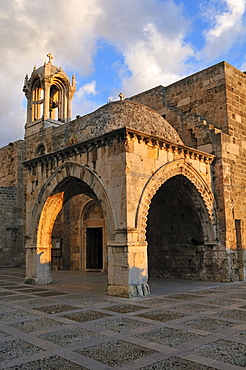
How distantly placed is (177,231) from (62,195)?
13.8 ft

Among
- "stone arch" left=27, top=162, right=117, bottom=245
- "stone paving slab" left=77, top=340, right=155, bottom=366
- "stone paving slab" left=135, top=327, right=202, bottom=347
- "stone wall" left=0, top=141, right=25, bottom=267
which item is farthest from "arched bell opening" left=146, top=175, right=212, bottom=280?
"stone wall" left=0, top=141, right=25, bottom=267

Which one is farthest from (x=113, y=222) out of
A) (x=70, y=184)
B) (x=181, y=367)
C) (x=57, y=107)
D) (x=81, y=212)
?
(x=57, y=107)

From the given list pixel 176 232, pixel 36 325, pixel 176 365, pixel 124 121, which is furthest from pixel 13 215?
pixel 176 365

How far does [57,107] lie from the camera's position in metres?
20.9

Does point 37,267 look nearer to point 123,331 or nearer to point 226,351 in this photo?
point 123,331

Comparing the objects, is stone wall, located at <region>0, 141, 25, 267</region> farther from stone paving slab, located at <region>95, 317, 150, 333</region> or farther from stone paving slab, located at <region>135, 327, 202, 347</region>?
stone paving slab, located at <region>135, 327, 202, 347</region>

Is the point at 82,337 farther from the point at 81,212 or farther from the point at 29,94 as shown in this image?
the point at 29,94

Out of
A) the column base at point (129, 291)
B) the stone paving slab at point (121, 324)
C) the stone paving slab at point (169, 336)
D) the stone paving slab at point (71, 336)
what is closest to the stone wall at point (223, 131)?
the column base at point (129, 291)

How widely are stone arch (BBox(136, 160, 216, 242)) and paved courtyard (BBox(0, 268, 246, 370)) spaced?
1908 millimetres

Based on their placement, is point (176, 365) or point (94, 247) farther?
point (94, 247)

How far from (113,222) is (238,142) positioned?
6.13 metres

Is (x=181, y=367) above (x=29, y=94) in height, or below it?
Result: below

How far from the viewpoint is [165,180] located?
30.5 ft

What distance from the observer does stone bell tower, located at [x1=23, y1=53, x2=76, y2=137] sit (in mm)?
19344
